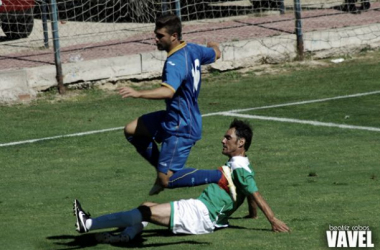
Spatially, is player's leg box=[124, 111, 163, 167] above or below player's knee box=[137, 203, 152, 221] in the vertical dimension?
above

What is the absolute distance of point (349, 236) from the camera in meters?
8.50

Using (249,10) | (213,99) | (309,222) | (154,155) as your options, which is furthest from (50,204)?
(249,10)

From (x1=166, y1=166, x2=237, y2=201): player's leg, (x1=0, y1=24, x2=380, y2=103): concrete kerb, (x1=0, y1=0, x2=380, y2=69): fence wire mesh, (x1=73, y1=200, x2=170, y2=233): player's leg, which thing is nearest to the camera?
(x1=73, y1=200, x2=170, y2=233): player's leg

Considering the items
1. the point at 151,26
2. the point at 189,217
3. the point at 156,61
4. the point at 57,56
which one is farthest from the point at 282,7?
the point at 189,217

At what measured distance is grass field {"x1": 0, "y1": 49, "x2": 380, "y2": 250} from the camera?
29.9ft

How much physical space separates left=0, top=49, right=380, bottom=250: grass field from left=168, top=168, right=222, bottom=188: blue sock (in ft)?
1.48

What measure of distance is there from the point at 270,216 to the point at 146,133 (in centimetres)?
154

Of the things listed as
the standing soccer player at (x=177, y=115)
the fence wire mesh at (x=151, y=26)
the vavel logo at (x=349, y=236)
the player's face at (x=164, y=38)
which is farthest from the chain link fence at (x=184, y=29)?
the vavel logo at (x=349, y=236)

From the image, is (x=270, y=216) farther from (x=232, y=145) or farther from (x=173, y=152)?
(x=173, y=152)

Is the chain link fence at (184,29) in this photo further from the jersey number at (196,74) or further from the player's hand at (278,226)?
the player's hand at (278,226)

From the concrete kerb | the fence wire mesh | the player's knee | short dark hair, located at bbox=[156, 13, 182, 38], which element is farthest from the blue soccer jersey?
the fence wire mesh

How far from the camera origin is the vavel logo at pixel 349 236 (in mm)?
8281

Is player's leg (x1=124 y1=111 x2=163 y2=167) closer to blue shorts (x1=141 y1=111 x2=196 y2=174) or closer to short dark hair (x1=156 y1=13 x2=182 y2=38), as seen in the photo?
blue shorts (x1=141 y1=111 x2=196 y2=174)

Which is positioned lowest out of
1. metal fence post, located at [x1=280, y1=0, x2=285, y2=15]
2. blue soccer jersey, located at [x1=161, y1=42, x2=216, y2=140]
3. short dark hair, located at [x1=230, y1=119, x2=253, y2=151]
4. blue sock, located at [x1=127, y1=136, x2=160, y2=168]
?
metal fence post, located at [x1=280, y1=0, x2=285, y2=15]
